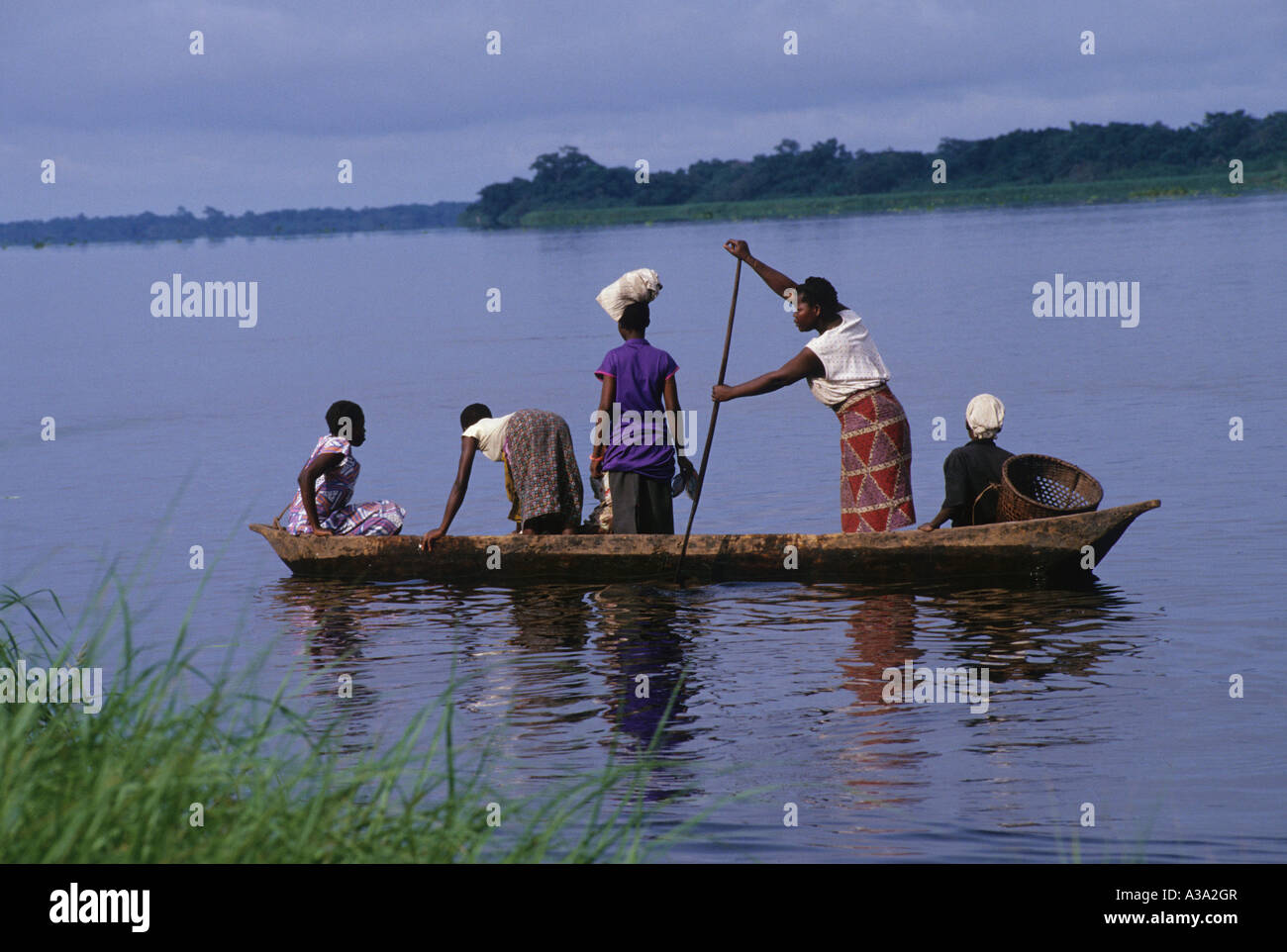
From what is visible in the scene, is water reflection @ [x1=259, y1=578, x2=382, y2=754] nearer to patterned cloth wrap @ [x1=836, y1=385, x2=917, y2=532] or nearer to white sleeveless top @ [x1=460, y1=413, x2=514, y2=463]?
white sleeveless top @ [x1=460, y1=413, x2=514, y2=463]

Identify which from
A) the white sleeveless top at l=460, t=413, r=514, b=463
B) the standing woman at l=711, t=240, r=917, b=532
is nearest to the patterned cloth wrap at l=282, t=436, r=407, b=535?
the white sleeveless top at l=460, t=413, r=514, b=463

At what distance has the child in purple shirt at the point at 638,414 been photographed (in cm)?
954

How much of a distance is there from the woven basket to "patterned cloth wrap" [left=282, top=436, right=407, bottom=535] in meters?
4.04

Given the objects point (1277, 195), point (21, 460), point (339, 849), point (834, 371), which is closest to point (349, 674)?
point (834, 371)

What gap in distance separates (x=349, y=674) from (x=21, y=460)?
11.5 metres

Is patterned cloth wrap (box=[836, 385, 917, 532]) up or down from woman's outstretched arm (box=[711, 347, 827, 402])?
down

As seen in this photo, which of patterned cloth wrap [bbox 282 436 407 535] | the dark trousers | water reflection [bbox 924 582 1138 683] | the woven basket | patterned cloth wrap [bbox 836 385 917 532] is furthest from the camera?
patterned cloth wrap [bbox 282 436 407 535]

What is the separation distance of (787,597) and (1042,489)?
1694 mm

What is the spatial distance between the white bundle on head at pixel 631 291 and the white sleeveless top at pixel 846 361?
0.98 m

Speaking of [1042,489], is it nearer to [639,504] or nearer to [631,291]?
[639,504]

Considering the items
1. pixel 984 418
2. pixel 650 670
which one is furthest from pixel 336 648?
pixel 984 418

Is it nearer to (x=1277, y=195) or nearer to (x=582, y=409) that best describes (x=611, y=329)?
(x=582, y=409)

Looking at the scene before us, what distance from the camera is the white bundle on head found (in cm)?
945

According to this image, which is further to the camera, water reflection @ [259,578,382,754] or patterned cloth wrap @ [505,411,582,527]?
patterned cloth wrap @ [505,411,582,527]
